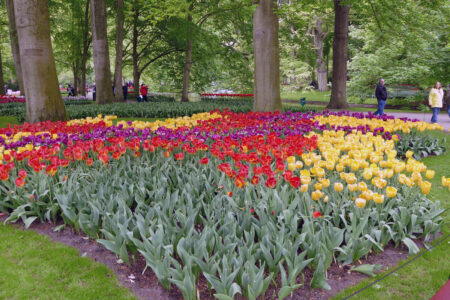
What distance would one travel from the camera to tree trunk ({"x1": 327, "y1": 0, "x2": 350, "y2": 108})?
Result: 16.6 metres

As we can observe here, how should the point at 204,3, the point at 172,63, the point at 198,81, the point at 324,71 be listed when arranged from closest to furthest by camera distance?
the point at 204,3, the point at 172,63, the point at 198,81, the point at 324,71

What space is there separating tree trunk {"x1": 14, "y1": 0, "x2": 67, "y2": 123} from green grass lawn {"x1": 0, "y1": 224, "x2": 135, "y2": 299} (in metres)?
6.08

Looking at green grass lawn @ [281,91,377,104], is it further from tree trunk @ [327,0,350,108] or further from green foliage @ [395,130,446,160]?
green foliage @ [395,130,446,160]

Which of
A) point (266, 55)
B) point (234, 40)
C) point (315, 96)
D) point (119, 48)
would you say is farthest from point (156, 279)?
point (315, 96)

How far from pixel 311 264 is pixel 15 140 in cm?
473

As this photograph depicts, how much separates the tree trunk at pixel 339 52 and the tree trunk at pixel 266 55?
7.09 metres

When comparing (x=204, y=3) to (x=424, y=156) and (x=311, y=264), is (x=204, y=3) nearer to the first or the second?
(x=424, y=156)

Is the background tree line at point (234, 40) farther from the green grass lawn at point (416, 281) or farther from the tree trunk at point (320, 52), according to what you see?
the green grass lawn at point (416, 281)

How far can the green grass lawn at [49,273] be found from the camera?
2.80m

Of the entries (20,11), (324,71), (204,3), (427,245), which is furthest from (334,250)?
(324,71)

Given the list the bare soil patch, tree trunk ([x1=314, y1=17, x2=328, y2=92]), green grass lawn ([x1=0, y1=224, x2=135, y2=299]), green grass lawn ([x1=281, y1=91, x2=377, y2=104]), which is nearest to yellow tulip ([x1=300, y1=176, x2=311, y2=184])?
the bare soil patch

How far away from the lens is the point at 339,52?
16828 mm

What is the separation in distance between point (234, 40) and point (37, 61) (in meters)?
16.3

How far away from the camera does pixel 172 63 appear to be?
24797 mm
